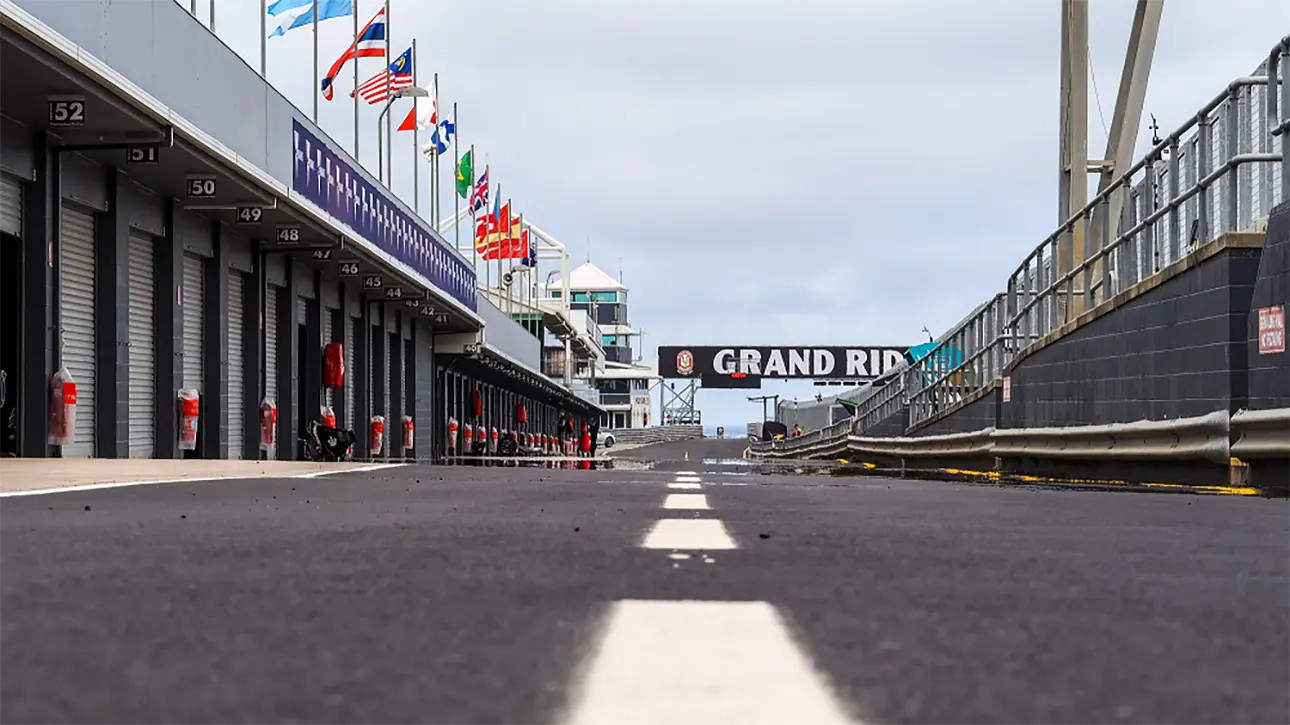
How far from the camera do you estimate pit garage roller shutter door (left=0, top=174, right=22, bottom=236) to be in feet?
53.3

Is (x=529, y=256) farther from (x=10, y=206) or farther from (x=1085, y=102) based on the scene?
(x=10, y=206)

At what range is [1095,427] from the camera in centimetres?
1716

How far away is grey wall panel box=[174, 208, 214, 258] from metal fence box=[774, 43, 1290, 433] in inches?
454

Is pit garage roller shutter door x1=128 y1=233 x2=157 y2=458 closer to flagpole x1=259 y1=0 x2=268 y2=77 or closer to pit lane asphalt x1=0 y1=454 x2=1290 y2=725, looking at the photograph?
flagpole x1=259 y1=0 x2=268 y2=77

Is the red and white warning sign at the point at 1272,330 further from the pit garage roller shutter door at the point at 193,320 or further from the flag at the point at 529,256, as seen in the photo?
the flag at the point at 529,256

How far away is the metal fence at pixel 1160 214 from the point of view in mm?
13859

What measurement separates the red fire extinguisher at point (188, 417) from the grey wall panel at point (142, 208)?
2161 mm

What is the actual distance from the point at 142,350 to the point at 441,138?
76.1 feet

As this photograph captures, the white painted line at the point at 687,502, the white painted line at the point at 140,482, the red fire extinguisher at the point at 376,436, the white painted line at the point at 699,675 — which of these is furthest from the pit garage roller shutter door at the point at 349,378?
the white painted line at the point at 699,675

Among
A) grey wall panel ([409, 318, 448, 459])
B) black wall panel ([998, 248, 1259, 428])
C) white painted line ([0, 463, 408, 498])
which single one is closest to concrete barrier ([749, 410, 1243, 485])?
black wall panel ([998, 248, 1259, 428])

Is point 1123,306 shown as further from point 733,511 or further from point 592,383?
point 592,383

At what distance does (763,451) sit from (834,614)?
252ft

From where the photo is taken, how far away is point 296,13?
89.7ft

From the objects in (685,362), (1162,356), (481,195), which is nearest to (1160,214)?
(1162,356)
